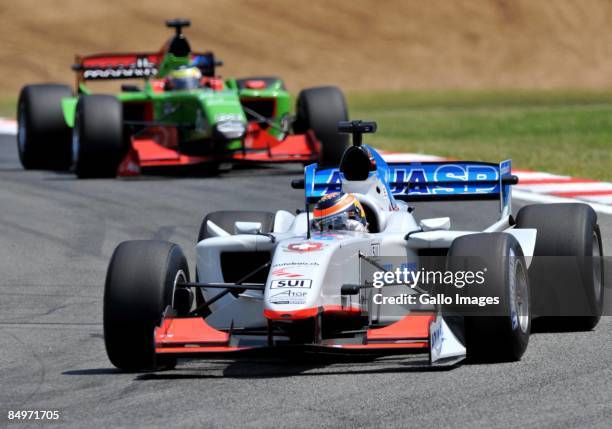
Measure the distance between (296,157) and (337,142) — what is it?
996 millimetres

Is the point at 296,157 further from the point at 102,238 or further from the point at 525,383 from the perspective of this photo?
the point at 525,383

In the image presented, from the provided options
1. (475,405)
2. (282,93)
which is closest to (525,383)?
(475,405)

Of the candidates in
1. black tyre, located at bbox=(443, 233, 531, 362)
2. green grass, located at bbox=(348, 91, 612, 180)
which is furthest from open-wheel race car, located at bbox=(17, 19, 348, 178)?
black tyre, located at bbox=(443, 233, 531, 362)

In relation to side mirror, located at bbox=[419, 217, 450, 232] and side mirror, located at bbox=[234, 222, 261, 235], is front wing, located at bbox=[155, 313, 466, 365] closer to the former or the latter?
side mirror, located at bbox=[419, 217, 450, 232]

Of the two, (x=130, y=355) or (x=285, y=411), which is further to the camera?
(x=130, y=355)

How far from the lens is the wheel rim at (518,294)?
26.3ft

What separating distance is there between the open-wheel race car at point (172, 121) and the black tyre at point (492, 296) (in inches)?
429

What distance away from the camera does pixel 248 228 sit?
29.8 feet

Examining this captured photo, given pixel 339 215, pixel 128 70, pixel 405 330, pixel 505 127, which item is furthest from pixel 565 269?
pixel 505 127

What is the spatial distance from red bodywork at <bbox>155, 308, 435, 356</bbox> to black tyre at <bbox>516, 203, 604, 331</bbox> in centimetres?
138

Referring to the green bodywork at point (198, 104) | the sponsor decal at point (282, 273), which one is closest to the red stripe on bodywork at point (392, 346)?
the sponsor decal at point (282, 273)

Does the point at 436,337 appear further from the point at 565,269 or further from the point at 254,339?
the point at 565,269

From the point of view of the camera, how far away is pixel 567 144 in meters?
24.7

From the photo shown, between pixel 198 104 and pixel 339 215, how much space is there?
11.2 m
